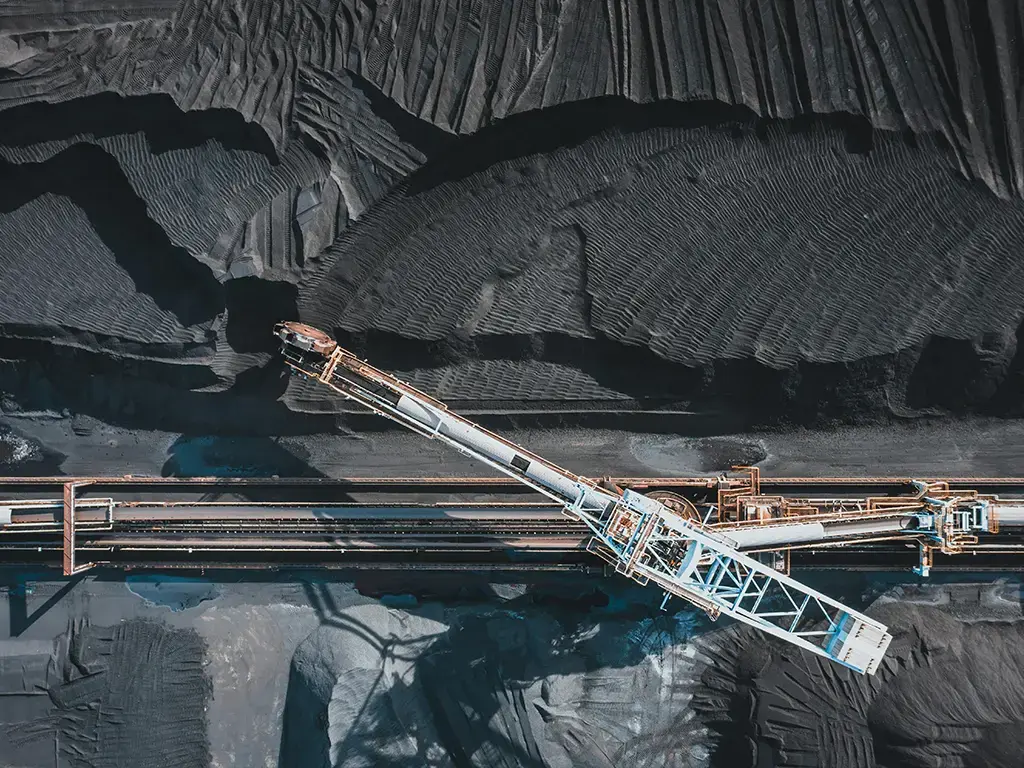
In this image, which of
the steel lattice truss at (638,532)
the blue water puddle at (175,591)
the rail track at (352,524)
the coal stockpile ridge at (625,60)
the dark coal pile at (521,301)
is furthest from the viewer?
the blue water puddle at (175,591)

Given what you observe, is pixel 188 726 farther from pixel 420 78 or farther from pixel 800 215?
pixel 800 215

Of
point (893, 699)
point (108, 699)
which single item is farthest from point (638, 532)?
point (108, 699)

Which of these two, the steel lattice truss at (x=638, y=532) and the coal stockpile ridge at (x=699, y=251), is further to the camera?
the coal stockpile ridge at (x=699, y=251)

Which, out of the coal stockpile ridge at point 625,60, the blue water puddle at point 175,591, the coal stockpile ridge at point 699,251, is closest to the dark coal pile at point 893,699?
the coal stockpile ridge at point 699,251

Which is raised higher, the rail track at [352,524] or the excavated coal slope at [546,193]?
the excavated coal slope at [546,193]

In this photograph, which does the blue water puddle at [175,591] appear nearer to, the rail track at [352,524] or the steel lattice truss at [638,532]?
the rail track at [352,524]

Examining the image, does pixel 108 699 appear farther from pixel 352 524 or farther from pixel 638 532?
pixel 638 532
